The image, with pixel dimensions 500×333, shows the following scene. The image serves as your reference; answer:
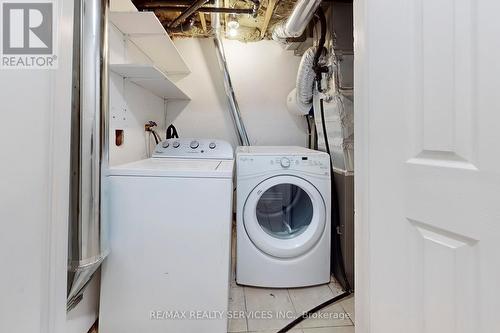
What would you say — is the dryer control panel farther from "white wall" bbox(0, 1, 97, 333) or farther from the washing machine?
"white wall" bbox(0, 1, 97, 333)

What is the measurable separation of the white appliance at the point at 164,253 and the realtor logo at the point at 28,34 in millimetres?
637

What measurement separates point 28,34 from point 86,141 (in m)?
0.43

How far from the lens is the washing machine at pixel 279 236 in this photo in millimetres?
1792

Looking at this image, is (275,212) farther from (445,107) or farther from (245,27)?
(245,27)

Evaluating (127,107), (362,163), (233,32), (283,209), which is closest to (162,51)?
(127,107)

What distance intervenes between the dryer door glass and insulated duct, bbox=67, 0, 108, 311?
1128mm

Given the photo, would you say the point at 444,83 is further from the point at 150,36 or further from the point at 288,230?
the point at 150,36

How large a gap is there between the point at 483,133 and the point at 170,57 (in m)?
2.25

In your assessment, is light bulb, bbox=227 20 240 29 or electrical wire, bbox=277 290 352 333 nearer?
electrical wire, bbox=277 290 352 333

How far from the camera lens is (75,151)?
1062mm

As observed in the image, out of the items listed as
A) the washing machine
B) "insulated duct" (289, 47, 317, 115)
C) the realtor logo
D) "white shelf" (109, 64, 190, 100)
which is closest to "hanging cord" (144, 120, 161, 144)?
"white shelf" (109, 64, 190, 100)

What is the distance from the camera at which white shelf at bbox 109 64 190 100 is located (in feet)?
4.89

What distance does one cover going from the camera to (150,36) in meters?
1.85

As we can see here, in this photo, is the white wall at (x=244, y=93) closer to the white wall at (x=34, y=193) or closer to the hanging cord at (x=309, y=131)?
the hanging cord at (x=309, y=131)
